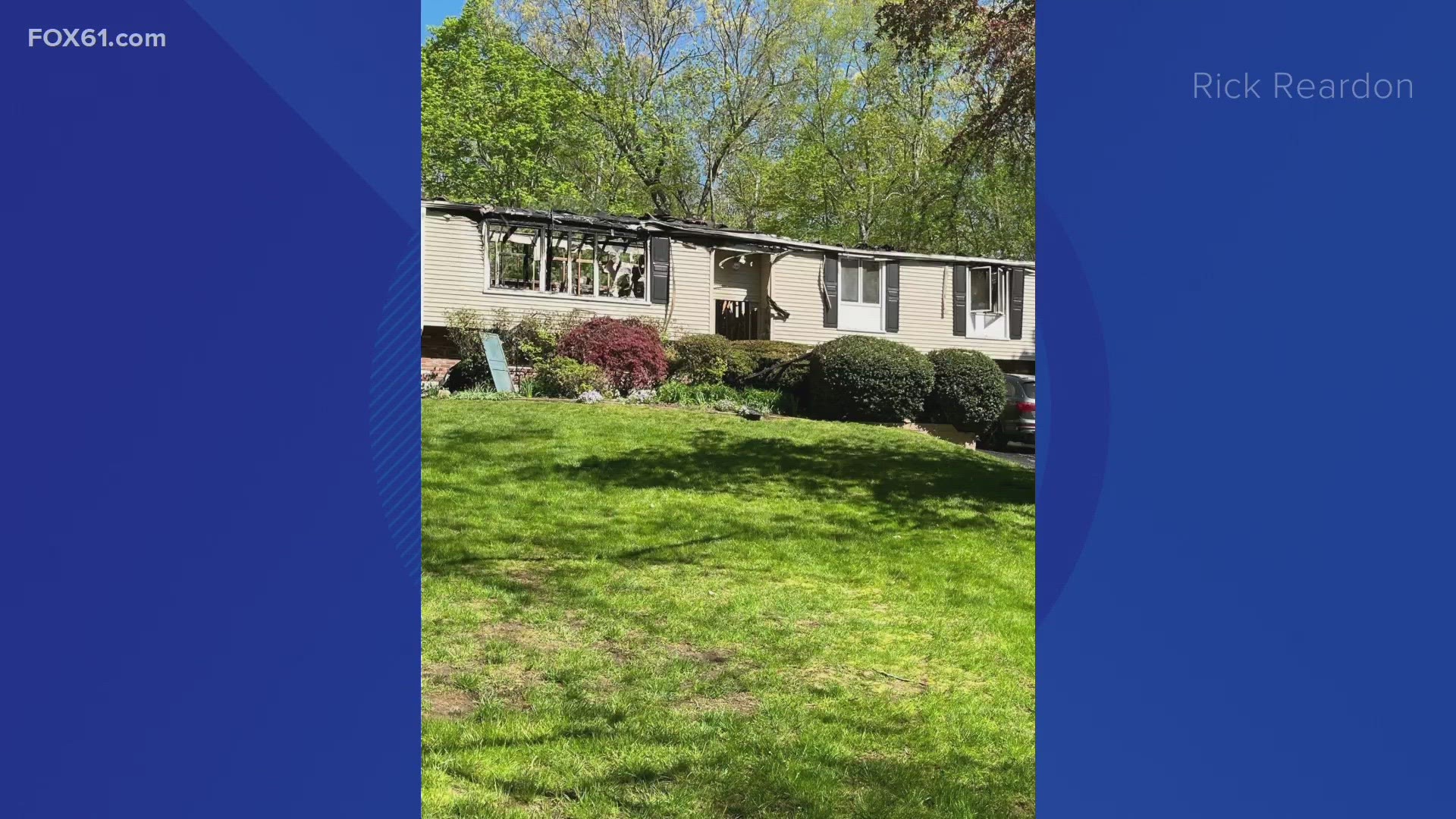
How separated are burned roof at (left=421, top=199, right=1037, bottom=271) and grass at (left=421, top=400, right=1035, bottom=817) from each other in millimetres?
8359

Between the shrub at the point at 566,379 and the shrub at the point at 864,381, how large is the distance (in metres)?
3.78

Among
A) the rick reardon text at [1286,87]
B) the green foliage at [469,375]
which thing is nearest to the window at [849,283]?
the green foliage at [469,375]

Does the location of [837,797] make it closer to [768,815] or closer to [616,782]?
[768,815]

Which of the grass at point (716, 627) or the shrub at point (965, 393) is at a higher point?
the shrub at point (965, 393)

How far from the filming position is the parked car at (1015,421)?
63.1 feet

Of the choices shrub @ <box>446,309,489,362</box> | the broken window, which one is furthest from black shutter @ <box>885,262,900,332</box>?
shrub @ <box>446,309,489,362</box>

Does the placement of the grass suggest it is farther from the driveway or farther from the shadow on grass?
the driveway

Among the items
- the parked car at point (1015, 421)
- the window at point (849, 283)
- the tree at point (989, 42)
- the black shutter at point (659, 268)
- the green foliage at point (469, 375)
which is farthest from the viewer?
the window at point (849, 283)

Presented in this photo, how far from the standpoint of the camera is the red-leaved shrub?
1800 centimetres

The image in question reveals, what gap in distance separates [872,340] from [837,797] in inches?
597

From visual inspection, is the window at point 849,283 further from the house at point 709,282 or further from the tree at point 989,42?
the tree at point 989,42
